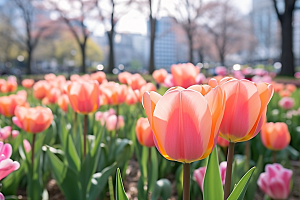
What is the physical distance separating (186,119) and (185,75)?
1.00 meters

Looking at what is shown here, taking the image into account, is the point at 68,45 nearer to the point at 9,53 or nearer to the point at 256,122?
the point at 9,53

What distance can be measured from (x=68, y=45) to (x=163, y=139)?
46950 millimetres

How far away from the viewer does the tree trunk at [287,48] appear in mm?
11531

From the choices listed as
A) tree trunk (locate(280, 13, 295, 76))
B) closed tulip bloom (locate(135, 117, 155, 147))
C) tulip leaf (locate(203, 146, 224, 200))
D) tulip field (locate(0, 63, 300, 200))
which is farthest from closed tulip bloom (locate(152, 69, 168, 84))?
tree trunk (locate(280, 13, 295, 76))

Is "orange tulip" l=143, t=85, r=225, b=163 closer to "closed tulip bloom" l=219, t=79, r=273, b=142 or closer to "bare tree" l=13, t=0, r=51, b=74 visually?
"closed tulip bloom" l=219, t=79, r=273, b=142

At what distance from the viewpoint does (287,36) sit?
38.5 feet

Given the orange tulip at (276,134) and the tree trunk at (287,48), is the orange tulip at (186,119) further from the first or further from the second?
the tree trunk at (287,48)

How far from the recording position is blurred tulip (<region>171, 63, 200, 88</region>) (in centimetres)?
150

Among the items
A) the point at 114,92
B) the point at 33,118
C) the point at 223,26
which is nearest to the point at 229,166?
the point at 33,118

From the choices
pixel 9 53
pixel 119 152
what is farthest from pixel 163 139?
pixel 9 53

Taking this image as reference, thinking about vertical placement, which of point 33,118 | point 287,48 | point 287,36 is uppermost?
point 287,36

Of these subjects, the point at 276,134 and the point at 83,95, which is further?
the point at 276,134

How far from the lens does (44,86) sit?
236cm

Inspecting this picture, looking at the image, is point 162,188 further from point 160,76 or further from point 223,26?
point 223,26
